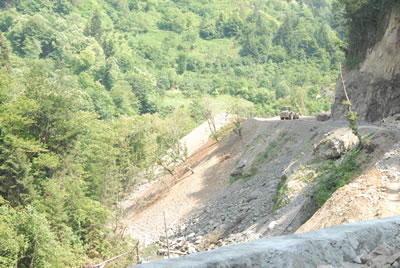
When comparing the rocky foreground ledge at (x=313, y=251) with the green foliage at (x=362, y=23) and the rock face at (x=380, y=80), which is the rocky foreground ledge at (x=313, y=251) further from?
the green foliage at (x=362, y=23)

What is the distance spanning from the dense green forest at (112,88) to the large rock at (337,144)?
11.6m

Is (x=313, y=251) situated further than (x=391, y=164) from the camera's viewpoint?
No

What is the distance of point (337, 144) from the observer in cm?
1977

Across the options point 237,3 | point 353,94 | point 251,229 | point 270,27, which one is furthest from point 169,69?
point 251,229

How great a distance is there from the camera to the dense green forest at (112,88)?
2483 cm

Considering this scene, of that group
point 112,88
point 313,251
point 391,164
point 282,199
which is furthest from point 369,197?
point 112,88

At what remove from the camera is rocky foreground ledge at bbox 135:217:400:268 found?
4.94m

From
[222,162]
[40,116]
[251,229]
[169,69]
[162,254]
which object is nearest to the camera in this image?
[251,229]

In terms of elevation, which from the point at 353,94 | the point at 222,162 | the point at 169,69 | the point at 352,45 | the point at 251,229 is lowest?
the point at 169,69

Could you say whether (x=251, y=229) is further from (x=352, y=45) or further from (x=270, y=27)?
(x=270, y=27)

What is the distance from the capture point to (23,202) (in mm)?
24844

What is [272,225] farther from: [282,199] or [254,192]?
[254,192]

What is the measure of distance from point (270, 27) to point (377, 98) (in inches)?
5169

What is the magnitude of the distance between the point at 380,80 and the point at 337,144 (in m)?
9.09
